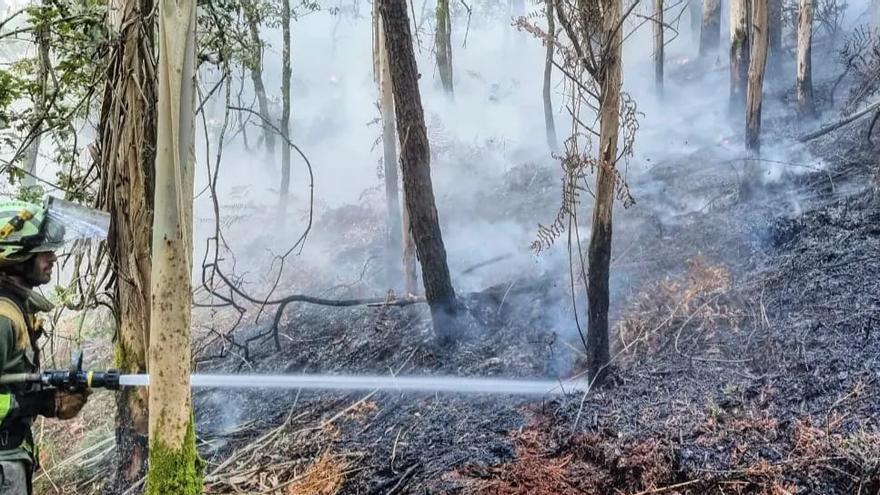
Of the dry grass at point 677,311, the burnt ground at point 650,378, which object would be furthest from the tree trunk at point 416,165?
the dry grass at point 677,311

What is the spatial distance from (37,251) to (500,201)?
11.1 meters

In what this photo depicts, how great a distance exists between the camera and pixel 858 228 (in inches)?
256

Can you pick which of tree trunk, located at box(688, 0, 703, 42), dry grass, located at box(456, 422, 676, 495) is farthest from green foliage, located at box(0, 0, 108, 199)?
tree trunk, located at box(688, 0, 703, 42)

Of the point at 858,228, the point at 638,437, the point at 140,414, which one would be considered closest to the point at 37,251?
the point at 140,414

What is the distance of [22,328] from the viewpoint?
3248mm

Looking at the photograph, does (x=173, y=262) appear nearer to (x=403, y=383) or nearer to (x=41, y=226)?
(x=41, y=226)

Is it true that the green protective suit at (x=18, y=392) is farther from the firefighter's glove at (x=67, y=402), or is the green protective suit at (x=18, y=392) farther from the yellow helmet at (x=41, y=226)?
the yellow helmet at (x=41, y=226)

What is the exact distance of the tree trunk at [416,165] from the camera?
6535 millimetres

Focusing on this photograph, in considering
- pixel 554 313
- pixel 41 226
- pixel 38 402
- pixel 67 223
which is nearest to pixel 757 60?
pixel 554 313

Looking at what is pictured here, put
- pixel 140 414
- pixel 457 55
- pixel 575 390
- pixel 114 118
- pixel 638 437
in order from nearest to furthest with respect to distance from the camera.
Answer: pixel 114 118
pixel 638 437
pixel 140 414
pixel 575 390
pixel 457 55

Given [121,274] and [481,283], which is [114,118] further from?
[481,283]

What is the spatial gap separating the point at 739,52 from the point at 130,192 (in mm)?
11813

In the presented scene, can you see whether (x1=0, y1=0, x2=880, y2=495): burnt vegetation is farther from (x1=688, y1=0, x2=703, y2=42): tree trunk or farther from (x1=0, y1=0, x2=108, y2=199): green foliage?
(x1=688, y1=0, x2=703, y2=42): tree trunk

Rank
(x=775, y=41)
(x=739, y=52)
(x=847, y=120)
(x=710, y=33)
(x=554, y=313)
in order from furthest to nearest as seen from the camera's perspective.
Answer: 1. (x=710, y=33)
2. (x=775, y=41)
3. (x=739, y=52)
4. (x=847, y=120)
5. (x=554, y=313)
